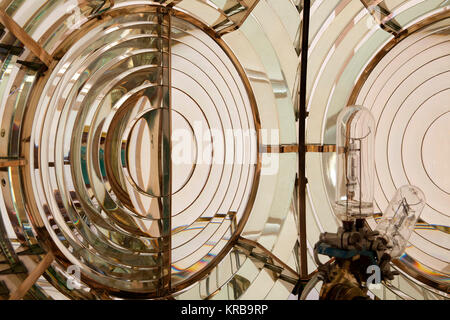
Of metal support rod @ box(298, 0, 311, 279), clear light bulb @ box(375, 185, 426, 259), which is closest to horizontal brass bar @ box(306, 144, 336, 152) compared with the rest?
metal support rod @ box(298, 0, 311, 279)

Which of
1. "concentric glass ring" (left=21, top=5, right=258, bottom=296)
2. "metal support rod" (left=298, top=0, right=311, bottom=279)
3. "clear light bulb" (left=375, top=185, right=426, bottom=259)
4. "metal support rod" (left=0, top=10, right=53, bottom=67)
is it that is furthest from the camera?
"metal support rod" (left=298, top=0, right=311, bottom=279)

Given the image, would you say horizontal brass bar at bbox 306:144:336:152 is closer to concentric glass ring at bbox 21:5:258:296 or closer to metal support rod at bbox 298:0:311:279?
metal support rod at bbox 298:0:311:279

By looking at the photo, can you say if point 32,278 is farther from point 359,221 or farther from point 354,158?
point 354,158

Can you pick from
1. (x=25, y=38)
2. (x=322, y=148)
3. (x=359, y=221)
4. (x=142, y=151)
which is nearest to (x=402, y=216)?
(x=359, y=221)

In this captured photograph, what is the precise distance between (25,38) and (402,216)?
1.56m

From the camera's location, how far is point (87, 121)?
1.48m

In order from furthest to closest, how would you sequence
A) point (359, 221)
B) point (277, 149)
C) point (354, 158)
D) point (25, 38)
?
point (277, 149), point (354, 158), point (359, 221), point (25, 38)

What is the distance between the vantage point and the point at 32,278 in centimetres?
128

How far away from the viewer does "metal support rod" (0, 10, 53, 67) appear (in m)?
1.17

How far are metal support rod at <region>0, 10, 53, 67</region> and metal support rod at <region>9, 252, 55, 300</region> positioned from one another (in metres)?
0.62

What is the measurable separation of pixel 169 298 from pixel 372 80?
4.55ft

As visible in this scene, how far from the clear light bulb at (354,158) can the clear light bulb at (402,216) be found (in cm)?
12

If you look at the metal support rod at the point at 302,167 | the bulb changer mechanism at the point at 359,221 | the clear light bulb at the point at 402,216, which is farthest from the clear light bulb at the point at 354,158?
the metal support rod at the point at 302,167
